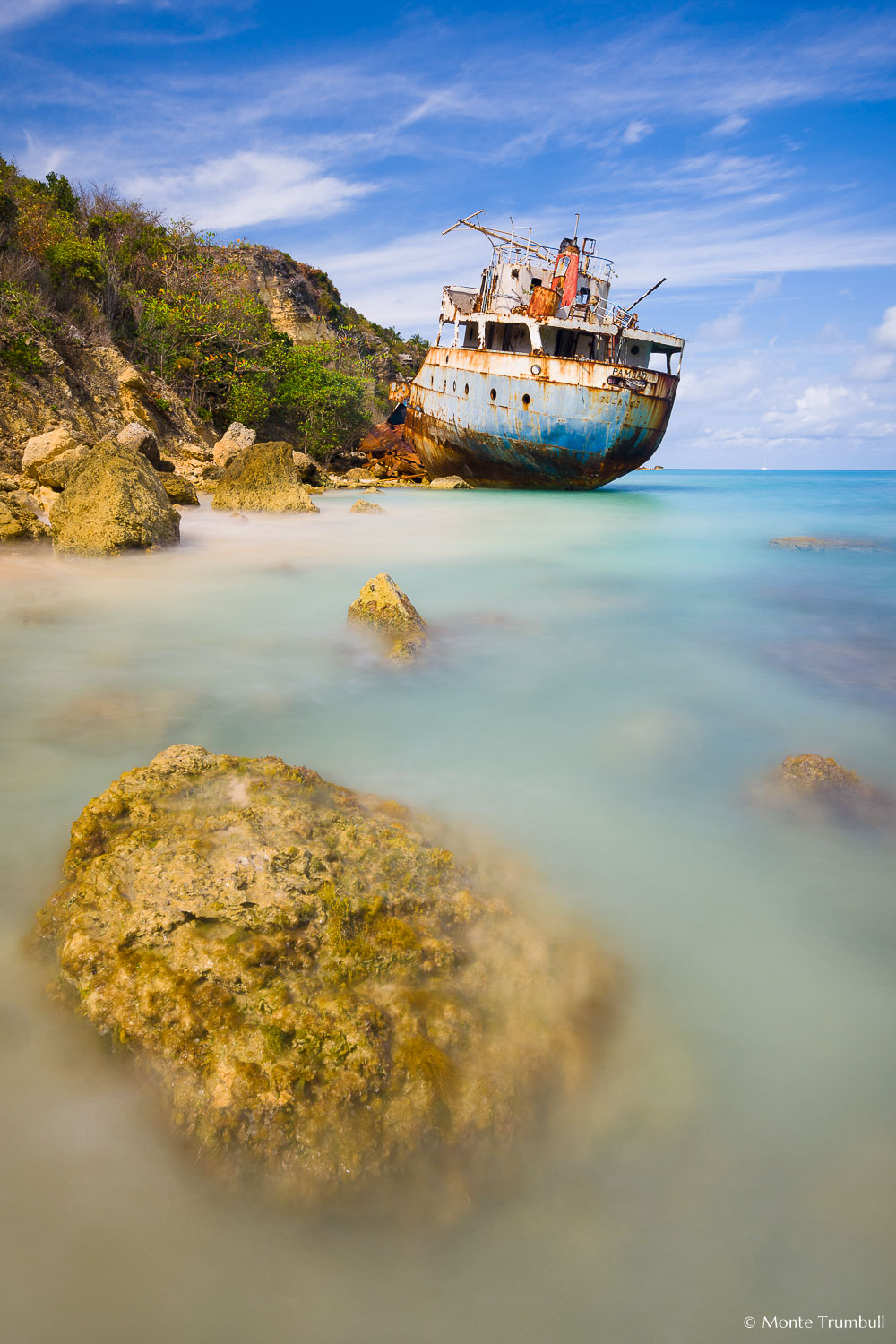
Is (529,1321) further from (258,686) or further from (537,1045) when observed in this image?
(258,686)

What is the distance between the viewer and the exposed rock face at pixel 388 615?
5.32 m

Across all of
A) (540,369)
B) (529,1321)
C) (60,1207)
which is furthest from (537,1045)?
(540,369)

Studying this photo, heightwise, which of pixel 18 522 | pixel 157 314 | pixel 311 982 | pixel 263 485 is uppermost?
pixel 157 314

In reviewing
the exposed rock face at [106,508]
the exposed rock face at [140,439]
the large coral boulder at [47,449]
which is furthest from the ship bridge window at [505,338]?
the exposed rock face at [106,508]

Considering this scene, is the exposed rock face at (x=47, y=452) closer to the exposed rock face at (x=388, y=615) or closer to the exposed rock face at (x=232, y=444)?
the exposed rock face at (x=388, y=615)

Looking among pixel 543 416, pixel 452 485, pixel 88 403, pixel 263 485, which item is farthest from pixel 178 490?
pixel 452 485

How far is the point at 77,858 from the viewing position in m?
2.19

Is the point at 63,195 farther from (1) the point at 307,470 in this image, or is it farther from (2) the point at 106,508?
(2) the point at 106,508

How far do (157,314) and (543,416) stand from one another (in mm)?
10832

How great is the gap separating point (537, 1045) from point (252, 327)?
24970 millimetres

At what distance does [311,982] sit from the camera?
1.81 m

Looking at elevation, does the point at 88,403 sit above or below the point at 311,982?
above

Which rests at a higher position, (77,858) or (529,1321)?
(77,858)

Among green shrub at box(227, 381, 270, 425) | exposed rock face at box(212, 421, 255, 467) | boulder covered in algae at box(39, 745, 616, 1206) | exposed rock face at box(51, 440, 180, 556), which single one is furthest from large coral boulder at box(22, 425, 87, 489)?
green shrub at box(227, 381, 270, 425)
